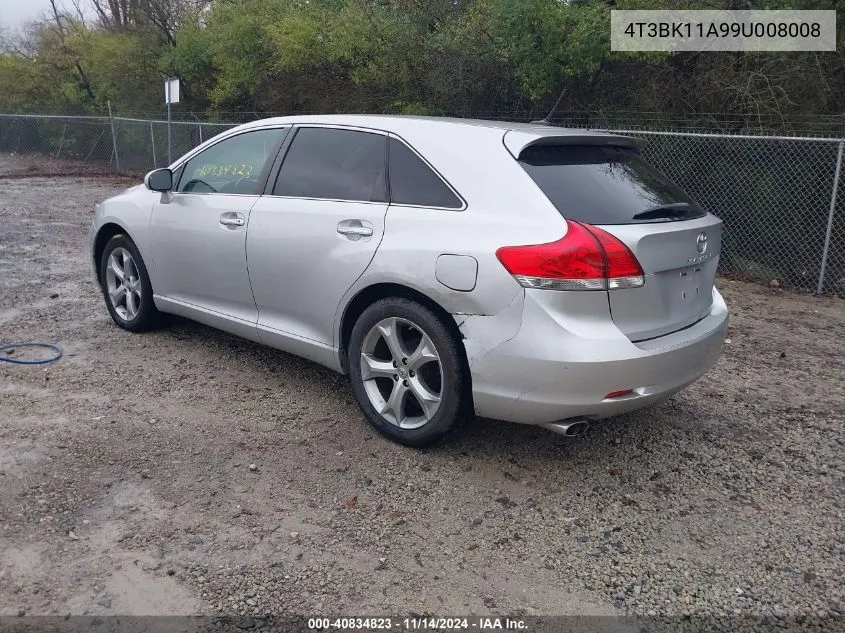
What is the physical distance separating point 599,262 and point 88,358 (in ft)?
11.8

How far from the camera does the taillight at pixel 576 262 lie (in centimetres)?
322

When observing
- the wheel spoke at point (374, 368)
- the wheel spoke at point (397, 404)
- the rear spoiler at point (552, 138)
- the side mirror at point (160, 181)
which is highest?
the rear spoiler at point (552, 138)

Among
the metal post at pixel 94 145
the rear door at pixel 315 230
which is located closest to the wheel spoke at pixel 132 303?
the rear door at pixel 315 230

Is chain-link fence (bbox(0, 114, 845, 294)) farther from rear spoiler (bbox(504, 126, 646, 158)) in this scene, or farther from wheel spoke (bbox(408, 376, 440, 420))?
wheel spoke (bbox(408, 376, 440, 420))

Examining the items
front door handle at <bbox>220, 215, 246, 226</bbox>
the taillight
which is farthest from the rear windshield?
front door handle at <bbox>220, 215, 246, 226</bbox>

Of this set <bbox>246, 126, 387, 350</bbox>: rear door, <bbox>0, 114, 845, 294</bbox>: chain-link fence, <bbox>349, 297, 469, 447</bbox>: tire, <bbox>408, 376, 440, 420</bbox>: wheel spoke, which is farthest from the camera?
<bbox>0, 114, 845, 294</bbox>: chain-link fence

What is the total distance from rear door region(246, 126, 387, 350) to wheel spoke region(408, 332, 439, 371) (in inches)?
20.1

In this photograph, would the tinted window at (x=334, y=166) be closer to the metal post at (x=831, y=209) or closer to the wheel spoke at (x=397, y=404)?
the wheel spoke at (x=397, y=404)

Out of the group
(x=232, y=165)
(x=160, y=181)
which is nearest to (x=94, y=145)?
(x=160, y=181)

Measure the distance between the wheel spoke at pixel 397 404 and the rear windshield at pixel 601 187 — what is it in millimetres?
1201

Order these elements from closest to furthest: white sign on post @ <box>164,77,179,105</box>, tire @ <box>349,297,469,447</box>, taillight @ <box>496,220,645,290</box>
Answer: taillight @ <box>496,220,645,290</box> < tire @ <box>349,297,469,447</box> < white sign on post @ <box>164,77,179,105</box>

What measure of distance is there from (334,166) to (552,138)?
127 cm

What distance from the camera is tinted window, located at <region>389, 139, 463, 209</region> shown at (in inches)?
145

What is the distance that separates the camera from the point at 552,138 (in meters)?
3.70
